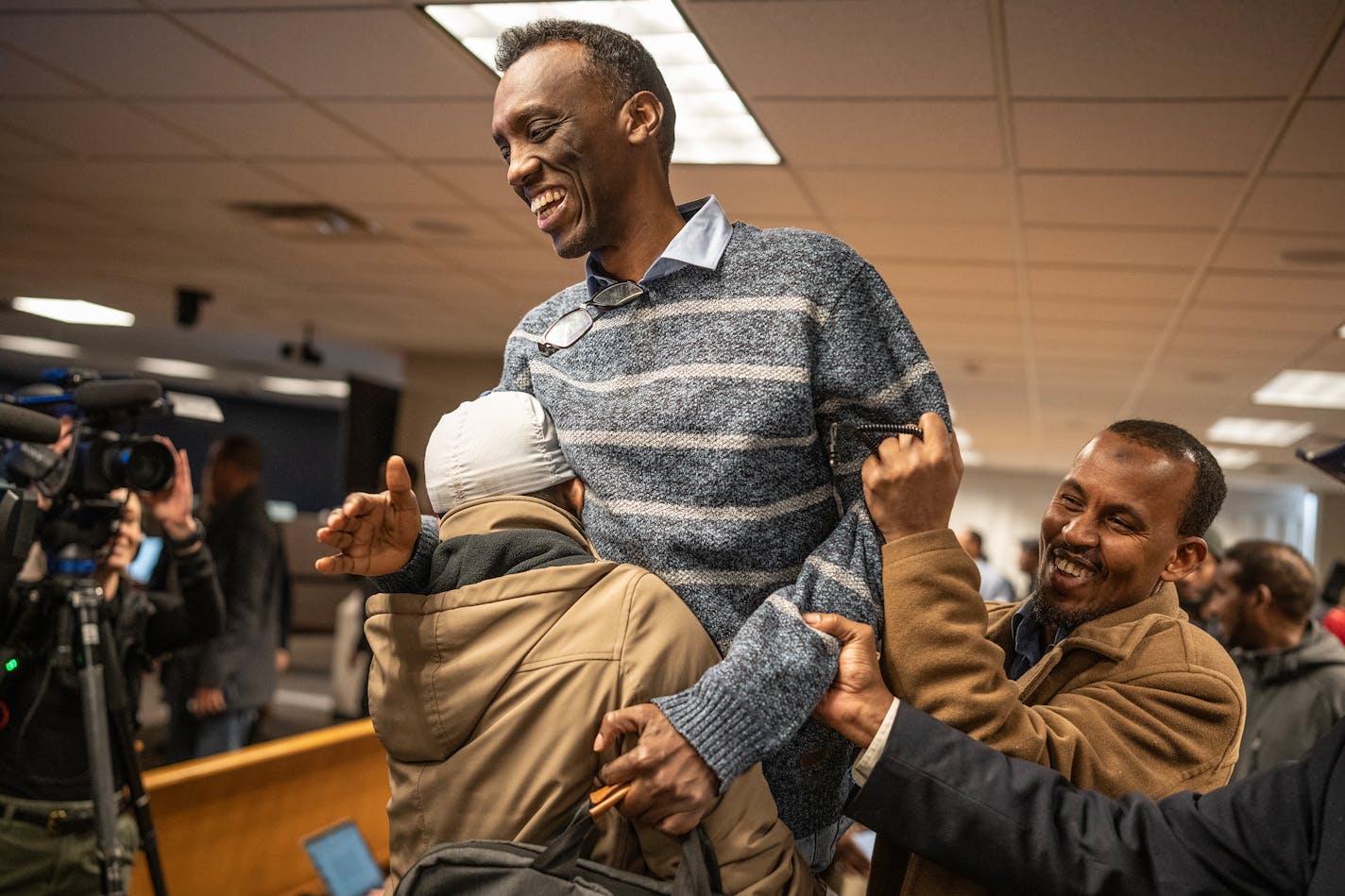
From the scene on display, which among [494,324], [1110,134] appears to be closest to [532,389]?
[1110,134]

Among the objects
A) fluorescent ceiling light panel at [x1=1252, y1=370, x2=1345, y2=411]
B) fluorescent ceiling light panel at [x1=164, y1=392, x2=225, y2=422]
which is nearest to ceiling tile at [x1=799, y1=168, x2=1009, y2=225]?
fluorescent ceiling light panel at [x1=164, y1=392, x2=225, y2=422]

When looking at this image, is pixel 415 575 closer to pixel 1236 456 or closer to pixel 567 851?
pixel 567 851

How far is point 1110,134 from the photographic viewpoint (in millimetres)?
2967

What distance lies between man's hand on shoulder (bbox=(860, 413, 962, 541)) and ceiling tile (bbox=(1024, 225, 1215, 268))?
3144 mm

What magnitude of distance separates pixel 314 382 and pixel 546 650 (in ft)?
40.9

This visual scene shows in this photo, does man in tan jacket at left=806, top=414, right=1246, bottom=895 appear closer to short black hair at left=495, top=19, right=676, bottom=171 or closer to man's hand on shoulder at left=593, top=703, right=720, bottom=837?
man's hand on shoulder at left=593, top=703, right=720, bottom=837

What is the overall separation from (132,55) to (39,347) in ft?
33.0

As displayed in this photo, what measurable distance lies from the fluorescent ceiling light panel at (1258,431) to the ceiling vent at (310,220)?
21.5ft

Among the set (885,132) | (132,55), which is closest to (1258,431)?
(885,132)

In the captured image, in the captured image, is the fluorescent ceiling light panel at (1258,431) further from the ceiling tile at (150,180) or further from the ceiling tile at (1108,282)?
the ceiling tile at (150,180)

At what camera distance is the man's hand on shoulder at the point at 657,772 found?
0.94 metres

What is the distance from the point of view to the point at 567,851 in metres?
0.96

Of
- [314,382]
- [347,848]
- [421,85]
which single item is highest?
[421,85]

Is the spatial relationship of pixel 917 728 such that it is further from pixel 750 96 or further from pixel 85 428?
pixel 750 96
